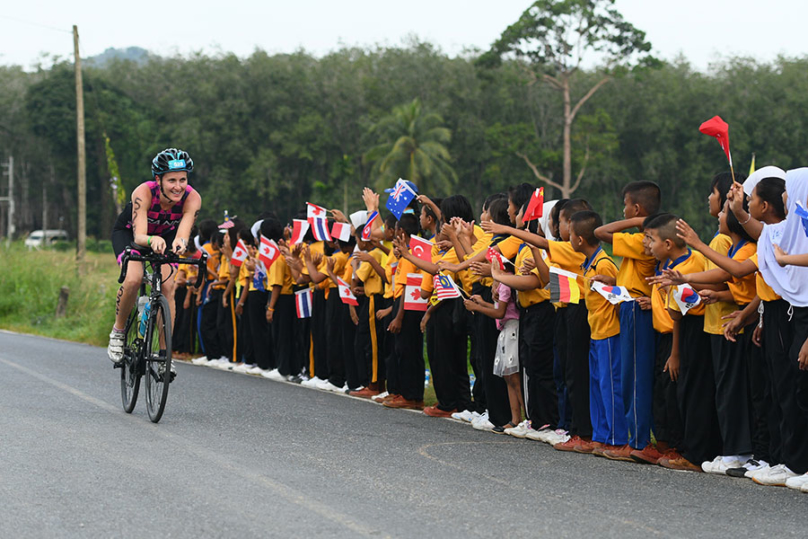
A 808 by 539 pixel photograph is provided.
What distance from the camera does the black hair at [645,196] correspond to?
28.1 ft

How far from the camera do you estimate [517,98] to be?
73188mm

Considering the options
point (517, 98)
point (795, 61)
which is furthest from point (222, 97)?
point (795, 61)

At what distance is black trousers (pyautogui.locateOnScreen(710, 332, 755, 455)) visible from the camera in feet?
25.5

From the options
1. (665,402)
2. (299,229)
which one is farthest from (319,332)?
(665,402)

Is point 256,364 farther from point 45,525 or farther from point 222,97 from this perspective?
point 222,97

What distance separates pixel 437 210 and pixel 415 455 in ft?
11.4

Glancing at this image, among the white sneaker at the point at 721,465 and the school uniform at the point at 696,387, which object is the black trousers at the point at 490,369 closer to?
the school uniform at the point at 696,387

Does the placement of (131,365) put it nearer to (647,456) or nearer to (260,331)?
(647,456)

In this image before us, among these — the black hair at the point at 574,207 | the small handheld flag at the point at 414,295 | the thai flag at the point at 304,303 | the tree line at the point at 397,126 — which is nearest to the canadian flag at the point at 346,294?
the thai flag at the point at 304,303

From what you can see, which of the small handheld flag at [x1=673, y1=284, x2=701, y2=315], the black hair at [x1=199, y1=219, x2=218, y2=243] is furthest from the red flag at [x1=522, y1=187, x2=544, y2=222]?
the black hair at [x1=199, y1=219, x2=218, y2=243]

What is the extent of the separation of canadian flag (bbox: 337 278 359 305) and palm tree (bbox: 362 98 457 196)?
54.9 metres

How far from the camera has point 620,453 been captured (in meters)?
8.37

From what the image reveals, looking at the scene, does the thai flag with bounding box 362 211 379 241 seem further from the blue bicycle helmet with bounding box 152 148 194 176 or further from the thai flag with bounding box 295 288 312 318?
the blue bicycle helmet with bounding box 152 148 194 176

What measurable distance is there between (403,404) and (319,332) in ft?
8.17
